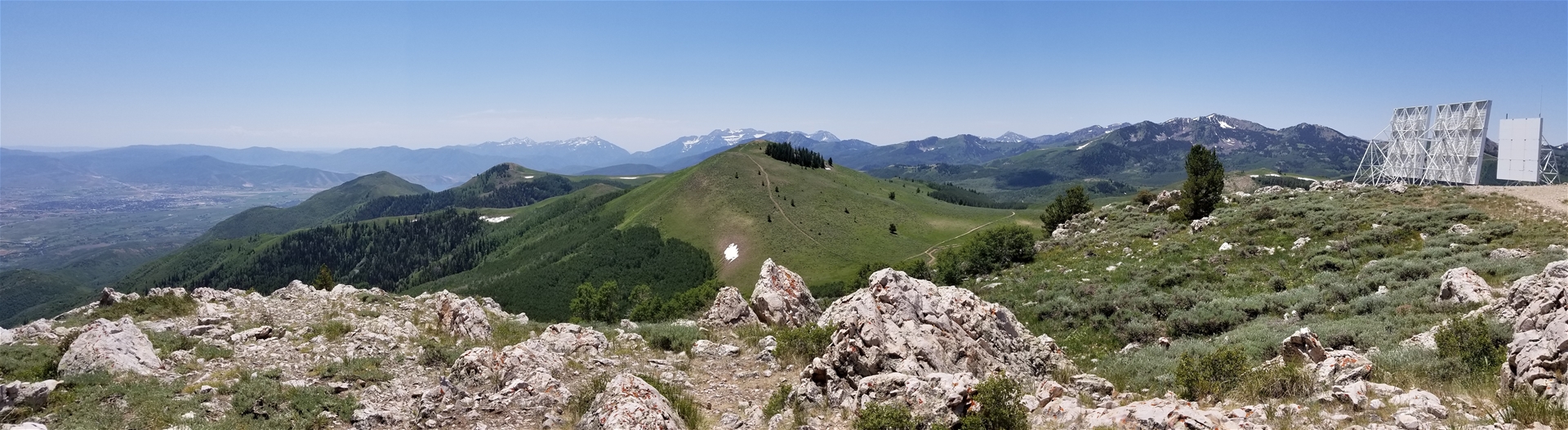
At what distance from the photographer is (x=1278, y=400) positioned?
10672mm

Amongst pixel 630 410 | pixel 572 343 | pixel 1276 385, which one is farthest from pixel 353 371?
pixel 1276 385

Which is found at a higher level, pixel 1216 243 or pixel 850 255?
pixel 1216 243

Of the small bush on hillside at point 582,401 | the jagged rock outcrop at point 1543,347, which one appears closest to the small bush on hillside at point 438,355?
the small bush on hillside at point 582,401

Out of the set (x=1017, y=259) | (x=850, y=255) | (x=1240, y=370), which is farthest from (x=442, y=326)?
(x=850, y=255)

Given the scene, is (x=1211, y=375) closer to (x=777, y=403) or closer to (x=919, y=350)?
(x=919, y=350)

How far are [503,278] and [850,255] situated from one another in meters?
87.5

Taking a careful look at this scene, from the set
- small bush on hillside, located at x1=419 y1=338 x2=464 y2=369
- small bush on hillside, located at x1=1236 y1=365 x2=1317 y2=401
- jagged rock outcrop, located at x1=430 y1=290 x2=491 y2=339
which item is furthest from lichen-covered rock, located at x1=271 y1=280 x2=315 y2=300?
small bush on hillside, located at x1=1236 y1=365 x2=1317 y2=401

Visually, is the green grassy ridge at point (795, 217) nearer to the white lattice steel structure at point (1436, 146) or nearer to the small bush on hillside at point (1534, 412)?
the white lattice steel structure at point (1436, 146)

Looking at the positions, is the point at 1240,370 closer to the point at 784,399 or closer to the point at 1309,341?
the point at 1309,341

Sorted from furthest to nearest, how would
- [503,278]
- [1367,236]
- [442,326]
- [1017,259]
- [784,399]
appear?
[503,278]
[1017,259]
[1367,236]
[442,326]
[784,399]

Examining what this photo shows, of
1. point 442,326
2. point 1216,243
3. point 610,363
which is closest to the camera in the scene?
point 610,363

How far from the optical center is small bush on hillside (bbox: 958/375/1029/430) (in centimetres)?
980

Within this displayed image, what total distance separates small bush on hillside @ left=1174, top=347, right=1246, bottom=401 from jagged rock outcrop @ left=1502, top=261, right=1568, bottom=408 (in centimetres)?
365

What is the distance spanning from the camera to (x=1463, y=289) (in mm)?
16188
